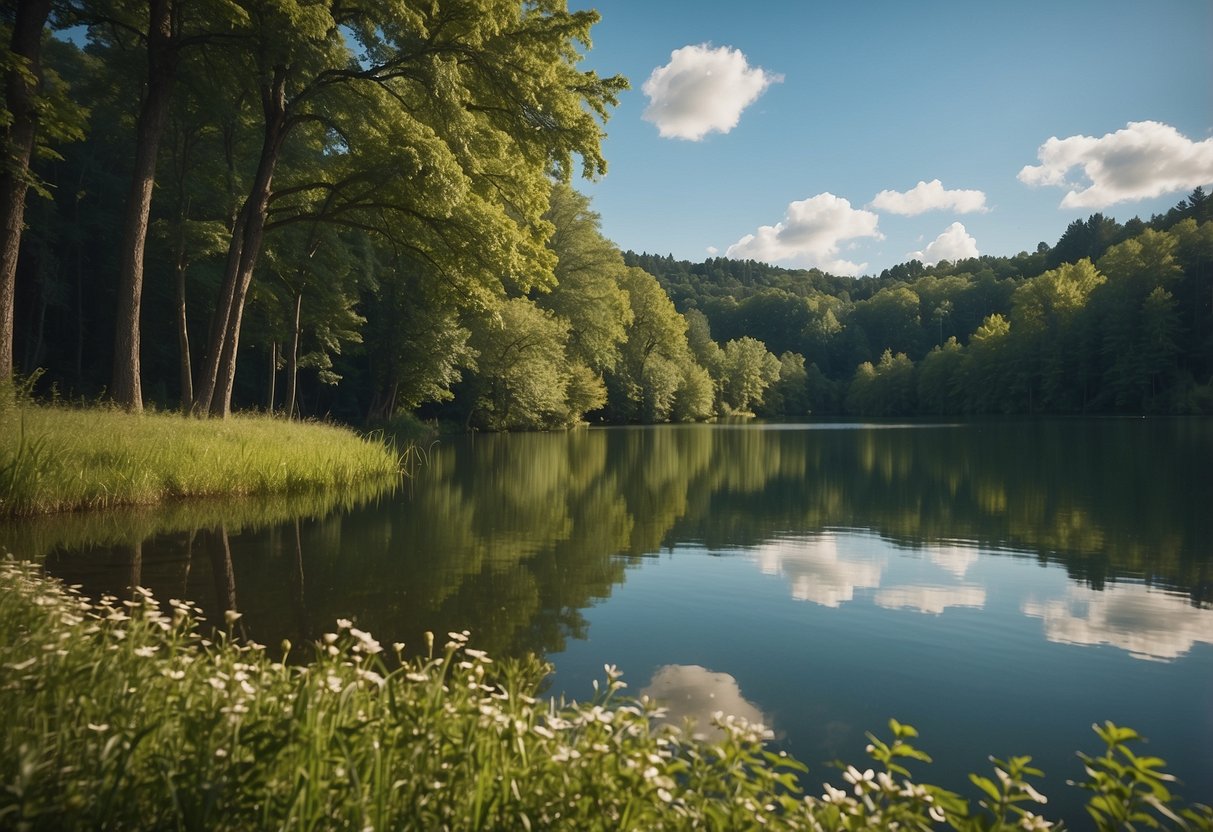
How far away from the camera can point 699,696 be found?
475 cm

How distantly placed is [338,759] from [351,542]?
7.37 meters

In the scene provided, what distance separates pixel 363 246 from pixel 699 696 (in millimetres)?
27481

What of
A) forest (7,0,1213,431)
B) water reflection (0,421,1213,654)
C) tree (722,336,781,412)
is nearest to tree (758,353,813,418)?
→ tree (722,336,781,412)

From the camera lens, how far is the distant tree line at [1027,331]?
2499 inches

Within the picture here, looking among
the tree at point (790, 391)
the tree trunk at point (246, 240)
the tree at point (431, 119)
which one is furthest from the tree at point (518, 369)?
the tree at point (790, 391)

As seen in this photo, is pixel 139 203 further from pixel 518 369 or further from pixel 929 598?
pixel 518 369

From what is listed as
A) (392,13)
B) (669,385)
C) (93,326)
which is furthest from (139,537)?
(669,385)

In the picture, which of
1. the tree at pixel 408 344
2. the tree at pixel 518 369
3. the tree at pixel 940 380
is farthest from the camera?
the tree at pixel 940 380

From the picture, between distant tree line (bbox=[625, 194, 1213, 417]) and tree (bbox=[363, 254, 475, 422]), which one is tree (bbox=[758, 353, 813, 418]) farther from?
tree (bbox=[363, 254, 475, 422])

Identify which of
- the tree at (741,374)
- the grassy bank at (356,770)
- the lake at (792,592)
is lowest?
the lake at (792,592)

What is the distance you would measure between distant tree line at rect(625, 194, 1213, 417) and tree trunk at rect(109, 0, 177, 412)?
68.5 m

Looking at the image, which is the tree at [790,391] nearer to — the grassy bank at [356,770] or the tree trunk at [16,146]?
the tree trunk at [16,146]

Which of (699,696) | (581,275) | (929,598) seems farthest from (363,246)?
(699,696)

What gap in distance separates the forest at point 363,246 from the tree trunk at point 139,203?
43 millimetres
